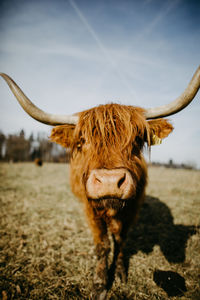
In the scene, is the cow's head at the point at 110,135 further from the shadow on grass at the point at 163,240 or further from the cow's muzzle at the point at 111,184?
the shadow on grass at the point at 163,240

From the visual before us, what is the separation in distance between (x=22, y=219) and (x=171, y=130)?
15.2ft

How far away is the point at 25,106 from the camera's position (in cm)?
202

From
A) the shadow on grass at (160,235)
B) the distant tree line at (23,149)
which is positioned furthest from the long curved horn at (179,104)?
the distant tree line at (23,149)

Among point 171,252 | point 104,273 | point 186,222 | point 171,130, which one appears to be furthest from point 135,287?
point 186,222

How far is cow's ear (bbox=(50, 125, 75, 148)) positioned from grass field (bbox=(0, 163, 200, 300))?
228cm

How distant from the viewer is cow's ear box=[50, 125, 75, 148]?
7.32 ft

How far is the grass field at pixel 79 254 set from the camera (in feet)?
7.18

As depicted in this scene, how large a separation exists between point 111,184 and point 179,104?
1489mm

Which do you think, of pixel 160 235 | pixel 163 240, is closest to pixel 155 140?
pixel 163 240

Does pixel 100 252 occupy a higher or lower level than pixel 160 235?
higher

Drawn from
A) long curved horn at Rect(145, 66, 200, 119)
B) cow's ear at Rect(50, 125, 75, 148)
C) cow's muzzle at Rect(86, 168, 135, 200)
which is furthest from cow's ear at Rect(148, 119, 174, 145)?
cow's ear at Rect(50, 125, 75, 148)

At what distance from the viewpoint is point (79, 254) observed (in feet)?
9.77

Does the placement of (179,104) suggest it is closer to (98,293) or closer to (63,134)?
(63,134)

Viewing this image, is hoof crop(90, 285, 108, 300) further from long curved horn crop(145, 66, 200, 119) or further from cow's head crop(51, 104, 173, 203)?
long curved horn crop(145, 66, 200, 119)
